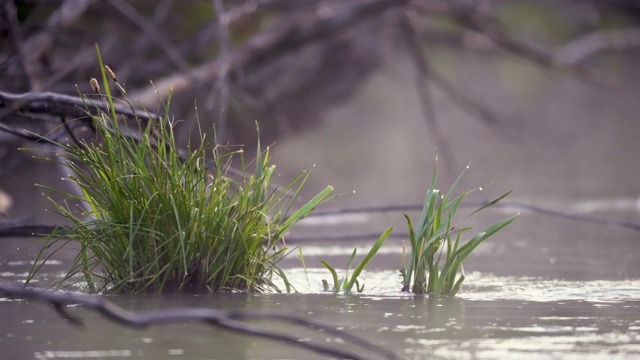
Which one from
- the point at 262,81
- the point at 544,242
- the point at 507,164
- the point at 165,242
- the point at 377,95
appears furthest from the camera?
the point at 377,95

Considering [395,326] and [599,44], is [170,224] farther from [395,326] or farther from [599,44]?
[599,44]

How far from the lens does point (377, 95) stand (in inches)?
567

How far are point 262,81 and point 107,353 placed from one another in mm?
5861

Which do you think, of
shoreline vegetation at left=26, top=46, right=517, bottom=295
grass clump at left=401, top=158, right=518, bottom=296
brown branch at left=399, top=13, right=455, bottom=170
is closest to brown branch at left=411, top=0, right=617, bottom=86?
brown branch at left=399, top=13, right=455, bottom=170

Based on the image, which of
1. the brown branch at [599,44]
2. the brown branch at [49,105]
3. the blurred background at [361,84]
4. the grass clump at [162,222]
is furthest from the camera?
the brown branch at [599,44]

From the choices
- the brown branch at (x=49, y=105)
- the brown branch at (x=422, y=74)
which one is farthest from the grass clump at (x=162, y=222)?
the brown branch at (x=422, y=74)

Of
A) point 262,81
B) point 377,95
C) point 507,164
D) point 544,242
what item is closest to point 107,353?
point 544,242

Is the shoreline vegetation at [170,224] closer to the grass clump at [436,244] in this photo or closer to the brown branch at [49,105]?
the grass clump at [436,244]

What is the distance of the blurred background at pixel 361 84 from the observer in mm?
6535

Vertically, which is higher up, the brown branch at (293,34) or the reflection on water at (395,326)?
the brown branch at (293,34)

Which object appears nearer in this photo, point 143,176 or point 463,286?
point 143,176

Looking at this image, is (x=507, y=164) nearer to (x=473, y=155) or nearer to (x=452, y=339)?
(x=473, y=155)

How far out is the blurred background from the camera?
6.54 metres

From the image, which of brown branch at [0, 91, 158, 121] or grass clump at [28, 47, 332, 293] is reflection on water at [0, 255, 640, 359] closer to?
grass clump at [28, 47, 332, 293]
